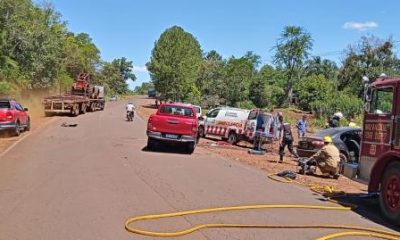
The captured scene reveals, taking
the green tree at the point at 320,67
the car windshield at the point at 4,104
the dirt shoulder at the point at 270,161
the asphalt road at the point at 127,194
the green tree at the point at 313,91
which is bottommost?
the dirt shoulder at the point at 270,161

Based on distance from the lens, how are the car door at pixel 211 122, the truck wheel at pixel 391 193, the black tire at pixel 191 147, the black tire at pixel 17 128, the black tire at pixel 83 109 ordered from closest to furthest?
1. the truck wheel at pixel 391 193
2. the black tire at pixel 191 147
3. the black tire at pixel 17 128
4. the car door at pixel 211 122
5. the black tire at pixel 83 109

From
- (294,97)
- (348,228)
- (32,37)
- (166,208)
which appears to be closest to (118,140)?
(166,208)

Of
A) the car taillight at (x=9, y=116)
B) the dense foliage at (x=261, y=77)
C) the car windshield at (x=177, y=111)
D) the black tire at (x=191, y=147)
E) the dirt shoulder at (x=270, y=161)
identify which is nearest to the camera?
the dirt shoulder at (x=270, y=161)

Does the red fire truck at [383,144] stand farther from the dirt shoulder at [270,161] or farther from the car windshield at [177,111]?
the car windshield at [177,111]

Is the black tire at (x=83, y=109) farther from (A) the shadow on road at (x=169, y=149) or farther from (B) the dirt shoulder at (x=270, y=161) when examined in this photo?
(A) the shadow on road at (x=169, y=149)

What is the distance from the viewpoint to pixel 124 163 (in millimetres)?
16203

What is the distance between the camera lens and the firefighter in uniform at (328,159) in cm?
1516

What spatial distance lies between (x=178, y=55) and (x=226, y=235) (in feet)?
225

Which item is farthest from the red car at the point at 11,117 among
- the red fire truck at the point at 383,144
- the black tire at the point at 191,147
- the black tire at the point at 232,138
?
the red fire truck at the point at 383,144

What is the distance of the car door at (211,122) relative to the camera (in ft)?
93.9

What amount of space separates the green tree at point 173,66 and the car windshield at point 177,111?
53425mm

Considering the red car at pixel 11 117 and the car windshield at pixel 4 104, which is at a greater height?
the car windshield at pixel 4 104

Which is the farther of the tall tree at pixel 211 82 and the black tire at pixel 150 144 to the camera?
the tall tree at pixel 211 82

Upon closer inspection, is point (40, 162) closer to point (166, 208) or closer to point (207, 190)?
point (207, 190)
